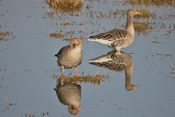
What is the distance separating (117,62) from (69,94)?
3972mm

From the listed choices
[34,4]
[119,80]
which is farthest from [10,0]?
[119,80]

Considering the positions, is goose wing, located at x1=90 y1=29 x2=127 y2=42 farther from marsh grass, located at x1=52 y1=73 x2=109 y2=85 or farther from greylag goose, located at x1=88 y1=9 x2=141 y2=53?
marsh grass, located at x1=52 y1=73 x2=109 y2=85

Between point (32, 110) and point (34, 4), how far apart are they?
15919 mm

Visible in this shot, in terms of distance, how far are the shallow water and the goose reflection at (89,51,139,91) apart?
0.19m

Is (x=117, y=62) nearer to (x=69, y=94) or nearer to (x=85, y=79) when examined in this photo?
(x=85, y=79)

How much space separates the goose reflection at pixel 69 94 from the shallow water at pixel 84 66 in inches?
5.1

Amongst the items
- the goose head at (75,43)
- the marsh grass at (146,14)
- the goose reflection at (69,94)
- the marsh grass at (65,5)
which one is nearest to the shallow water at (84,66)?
the goose reflection at (69,94)

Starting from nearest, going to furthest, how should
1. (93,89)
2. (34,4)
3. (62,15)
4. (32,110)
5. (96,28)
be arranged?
(32,110), (93,89), (96,28), (62,15), (34,4)

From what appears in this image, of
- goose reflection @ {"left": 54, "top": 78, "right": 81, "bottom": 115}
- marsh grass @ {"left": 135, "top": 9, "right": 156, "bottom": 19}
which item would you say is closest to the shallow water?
goose reflection @ {"left": 54, "top": 78, "right": 81, "bottom": 115}

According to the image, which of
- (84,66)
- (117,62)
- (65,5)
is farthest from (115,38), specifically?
(65,5)

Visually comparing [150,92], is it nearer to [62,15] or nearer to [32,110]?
[32,110]

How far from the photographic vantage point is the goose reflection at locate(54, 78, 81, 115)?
29.4 ft

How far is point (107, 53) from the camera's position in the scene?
48.4ft

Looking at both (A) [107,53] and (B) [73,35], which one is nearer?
(A) [107,53]
